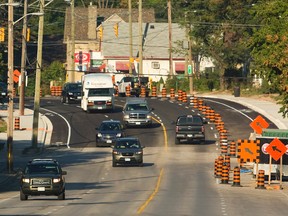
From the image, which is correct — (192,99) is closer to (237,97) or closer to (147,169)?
(237,97)

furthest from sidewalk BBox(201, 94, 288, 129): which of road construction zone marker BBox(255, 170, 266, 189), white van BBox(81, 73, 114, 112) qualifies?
road construction zone marker BBox(255, 170, 266, 189)

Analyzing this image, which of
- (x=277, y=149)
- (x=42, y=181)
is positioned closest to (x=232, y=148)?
(x=277, y=149)

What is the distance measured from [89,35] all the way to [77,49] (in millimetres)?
2726

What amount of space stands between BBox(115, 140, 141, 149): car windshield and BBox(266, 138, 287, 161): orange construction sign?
13602 mm

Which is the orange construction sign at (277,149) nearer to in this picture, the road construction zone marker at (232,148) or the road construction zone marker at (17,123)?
the road construction zone marker at (232,148)

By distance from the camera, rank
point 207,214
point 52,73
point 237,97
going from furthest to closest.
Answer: point 52,73
point 237,97
point 207,214

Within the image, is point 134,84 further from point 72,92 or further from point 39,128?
point 39,128

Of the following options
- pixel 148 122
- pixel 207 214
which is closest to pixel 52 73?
pixel 148 122

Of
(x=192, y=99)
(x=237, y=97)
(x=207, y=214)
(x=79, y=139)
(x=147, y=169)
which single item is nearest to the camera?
(x=207, y=214)

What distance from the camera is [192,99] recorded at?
96.5m

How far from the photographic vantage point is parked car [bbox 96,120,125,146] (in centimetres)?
7369

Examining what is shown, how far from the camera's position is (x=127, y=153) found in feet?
209

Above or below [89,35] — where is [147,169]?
below

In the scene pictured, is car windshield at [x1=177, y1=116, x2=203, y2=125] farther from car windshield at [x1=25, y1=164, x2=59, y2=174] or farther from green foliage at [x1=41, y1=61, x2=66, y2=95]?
green foliage at [x1=41, y1=61, x2=66, y2=95]
